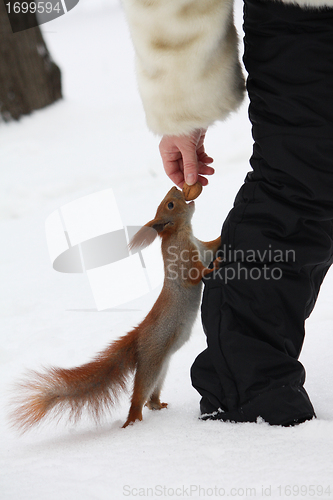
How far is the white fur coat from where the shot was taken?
940 millimetres

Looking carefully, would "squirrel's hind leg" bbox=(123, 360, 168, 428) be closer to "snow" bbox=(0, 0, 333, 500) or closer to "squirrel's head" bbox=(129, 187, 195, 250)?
"snow" bbox=(0, 0, 333, 500)

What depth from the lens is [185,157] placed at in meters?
1.12

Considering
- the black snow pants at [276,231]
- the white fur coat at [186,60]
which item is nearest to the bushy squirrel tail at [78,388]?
the black snow pants at [276,231]

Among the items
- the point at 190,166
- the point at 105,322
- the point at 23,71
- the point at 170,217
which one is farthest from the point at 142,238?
the point at 23,71

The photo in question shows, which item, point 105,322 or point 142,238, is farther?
point 105,322

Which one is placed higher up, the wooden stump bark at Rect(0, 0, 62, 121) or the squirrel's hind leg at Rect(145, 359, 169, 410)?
the wooden stump bark at Rect(0, 0, 62, 121)

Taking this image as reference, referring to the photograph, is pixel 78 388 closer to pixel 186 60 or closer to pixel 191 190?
pixel 191 190

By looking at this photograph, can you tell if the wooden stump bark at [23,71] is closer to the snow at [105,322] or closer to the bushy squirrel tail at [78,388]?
the snow at [105,322]

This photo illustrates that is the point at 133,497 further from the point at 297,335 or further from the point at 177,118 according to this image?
the point at 177,118

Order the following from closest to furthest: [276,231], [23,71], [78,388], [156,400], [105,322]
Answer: [276,231]
[78,388]
[156,400]
[105,322]
[23,71]

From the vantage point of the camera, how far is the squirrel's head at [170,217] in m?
1.25

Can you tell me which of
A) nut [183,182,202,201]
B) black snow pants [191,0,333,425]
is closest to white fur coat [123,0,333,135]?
black snow pants [191,0,333,425]

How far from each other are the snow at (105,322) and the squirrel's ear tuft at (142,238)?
27cm

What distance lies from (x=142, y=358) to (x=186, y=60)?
0.63m
